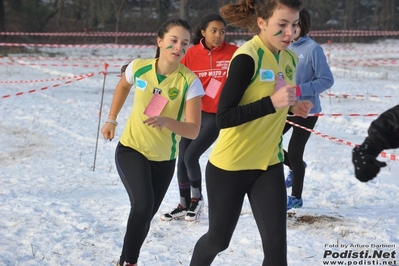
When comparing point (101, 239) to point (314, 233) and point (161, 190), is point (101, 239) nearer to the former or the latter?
point (161, 190)

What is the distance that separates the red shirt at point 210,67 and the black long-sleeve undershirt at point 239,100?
2.29 m

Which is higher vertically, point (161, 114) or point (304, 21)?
point (304, 21)

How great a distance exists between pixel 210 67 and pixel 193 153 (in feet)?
2.74

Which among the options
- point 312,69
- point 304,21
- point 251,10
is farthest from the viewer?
point 312,69

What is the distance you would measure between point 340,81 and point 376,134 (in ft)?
49.9

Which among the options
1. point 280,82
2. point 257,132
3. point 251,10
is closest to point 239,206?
point 257,132

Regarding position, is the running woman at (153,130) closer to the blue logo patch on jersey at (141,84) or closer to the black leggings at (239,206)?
the blue logo patch on jersey at (141,84)

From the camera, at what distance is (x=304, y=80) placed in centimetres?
531

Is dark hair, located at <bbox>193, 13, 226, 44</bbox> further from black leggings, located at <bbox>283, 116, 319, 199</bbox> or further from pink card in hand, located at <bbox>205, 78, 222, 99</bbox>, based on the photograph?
black leggings, located at <bbox>283, 116, 319, 199</bbox>

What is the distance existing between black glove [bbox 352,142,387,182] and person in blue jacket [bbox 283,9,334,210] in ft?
8.18

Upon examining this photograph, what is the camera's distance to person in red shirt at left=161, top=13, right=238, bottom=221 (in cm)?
534

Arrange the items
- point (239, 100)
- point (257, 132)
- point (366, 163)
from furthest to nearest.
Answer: point (257, 132) → point (239, 100) → point (366, 163)

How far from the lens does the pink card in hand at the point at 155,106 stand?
3857 mm

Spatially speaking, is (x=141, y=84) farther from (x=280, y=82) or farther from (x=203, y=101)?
(x=203, y=101)
